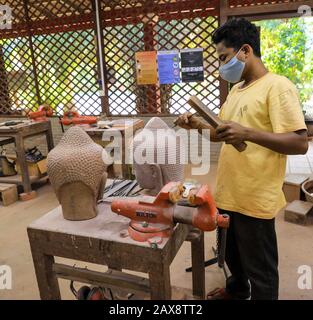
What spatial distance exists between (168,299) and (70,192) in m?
0.52

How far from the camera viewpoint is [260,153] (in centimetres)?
123

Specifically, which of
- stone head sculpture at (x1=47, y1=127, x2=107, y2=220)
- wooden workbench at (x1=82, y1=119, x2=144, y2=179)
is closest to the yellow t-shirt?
stone head sculpture at (x1=47, y1=127, x2=107, y2=220)

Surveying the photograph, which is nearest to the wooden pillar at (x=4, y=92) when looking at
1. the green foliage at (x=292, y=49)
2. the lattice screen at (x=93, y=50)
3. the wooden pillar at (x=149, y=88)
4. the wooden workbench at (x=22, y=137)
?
the lattice screen at (x=93, y=50)

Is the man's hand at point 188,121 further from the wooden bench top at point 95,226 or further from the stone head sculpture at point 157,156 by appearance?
the wooden bench top at point 95,226

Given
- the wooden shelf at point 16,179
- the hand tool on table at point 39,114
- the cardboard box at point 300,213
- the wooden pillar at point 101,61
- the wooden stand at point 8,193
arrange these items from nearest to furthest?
the cardboard box at point 300,213, the wooden stand at point 8,193, the wooden shelf at point 16,179, the hand tool on table at point 39,114, the wooden pillar at point 101,61

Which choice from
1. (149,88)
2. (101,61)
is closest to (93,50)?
(101,61)

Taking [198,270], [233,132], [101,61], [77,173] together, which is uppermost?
[101,61]

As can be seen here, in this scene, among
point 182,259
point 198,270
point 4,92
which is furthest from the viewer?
point 4,92

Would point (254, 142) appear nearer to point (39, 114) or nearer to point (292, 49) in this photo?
point (39, 114)

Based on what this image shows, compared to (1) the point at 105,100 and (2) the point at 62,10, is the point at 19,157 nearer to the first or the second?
(1) the point at 105,100

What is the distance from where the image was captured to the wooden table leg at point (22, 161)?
3232 millimetres

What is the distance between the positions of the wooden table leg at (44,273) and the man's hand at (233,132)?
795 mm

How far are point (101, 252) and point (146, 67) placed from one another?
322 cm

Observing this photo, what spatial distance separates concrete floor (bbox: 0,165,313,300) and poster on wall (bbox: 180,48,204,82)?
199 centimetres
